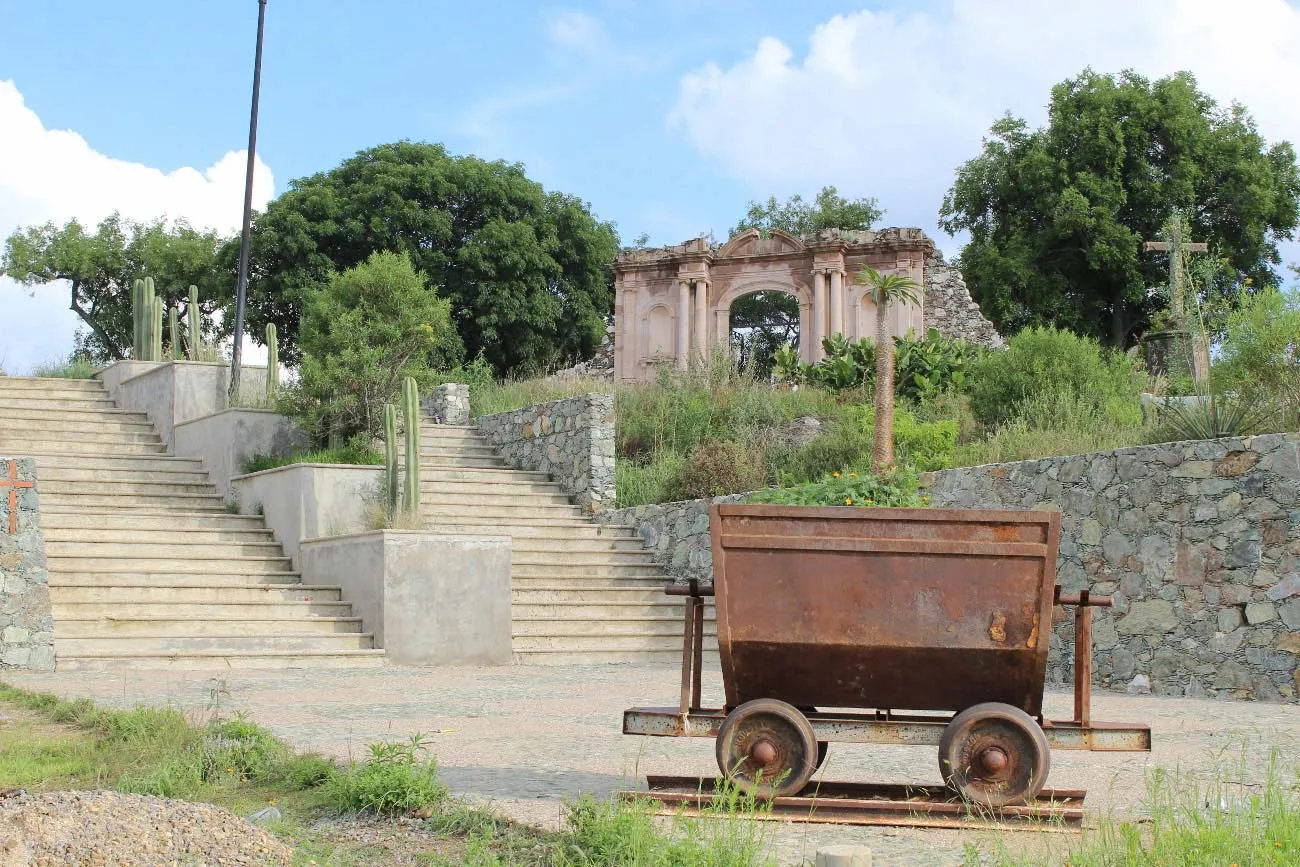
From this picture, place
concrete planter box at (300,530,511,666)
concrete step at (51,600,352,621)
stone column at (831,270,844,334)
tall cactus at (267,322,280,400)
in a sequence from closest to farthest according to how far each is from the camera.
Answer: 1. concrete step at (51,600,352,621)
2. concrete planter box at (300,530,511,666)
3. tall cactus at (267,322,280,400)
4. stone column at (831,270,844,334)

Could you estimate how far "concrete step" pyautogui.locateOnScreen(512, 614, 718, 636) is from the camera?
48.3 ft

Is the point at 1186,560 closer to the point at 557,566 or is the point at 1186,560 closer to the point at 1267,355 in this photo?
the point at 1267,355

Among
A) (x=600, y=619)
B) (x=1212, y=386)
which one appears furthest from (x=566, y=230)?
(x=1212, y=386)

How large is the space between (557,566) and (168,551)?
4570 millimetres

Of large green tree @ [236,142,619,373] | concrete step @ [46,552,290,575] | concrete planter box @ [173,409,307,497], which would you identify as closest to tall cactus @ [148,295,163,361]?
concrete planter box @ [173,409,307,497]

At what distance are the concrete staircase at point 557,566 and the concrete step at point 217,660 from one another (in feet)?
5.62

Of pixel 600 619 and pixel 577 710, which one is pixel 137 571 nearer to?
pixel 600 619

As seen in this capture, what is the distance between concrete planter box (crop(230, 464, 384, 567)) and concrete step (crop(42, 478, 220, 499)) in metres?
2.01

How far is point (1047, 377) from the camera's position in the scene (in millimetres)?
17641

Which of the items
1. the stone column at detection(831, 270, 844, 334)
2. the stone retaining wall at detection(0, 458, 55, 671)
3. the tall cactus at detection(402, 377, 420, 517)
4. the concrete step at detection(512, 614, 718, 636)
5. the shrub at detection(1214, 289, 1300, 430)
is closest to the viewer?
the shrub at detection(1214, 289, 1300, 430)

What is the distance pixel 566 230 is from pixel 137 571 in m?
23.8

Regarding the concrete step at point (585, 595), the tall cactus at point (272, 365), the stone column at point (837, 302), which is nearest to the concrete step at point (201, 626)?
the concrete step at point (585, 595)

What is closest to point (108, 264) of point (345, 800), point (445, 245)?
point (445, 245)

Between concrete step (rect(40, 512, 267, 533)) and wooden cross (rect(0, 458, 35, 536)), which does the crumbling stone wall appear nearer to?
concrete step (rect(40, 512, 267, 533))
